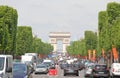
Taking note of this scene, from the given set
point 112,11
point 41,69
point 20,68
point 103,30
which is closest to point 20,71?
point 20,68

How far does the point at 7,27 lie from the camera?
8138 centimetres

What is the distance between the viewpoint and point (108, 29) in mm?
80500

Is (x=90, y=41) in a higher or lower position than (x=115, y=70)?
higher

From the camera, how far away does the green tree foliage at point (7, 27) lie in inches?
2958

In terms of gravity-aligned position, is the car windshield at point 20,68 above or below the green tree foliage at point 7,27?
below

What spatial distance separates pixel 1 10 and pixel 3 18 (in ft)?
6.26

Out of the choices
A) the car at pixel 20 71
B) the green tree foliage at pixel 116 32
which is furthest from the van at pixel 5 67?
the green tree foliage at pixel 116 32

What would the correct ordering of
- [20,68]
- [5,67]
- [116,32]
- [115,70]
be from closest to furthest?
1. [5,67]
2. [20,68]
3. [115,70]
4. [116,32]

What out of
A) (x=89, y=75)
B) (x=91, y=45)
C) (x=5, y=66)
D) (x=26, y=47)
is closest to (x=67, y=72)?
(x=89, y=75)

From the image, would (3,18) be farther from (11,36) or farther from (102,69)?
(102,69)

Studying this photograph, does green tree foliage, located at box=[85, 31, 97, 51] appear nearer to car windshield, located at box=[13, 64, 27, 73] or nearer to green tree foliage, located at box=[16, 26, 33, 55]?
green tree foliage, located at box=[16, 26, 33, 55]

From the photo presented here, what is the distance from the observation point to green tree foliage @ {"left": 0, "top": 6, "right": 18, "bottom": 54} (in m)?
75.1

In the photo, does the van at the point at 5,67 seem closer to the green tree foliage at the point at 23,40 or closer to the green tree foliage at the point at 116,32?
the green tree foliage at the point at 116,32

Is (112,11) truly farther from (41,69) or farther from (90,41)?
(90,41)
